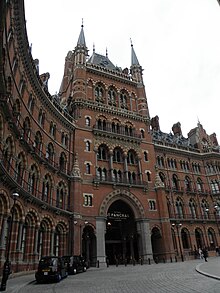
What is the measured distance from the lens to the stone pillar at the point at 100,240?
32.0 meters

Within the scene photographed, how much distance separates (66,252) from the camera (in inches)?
1171

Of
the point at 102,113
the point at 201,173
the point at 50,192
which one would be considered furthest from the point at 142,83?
the point at 50,192

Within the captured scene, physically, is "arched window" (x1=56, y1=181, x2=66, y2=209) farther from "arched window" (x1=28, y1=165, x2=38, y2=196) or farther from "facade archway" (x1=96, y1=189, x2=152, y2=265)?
"facade archway" (x1=96, y1=189, x2=152, y2=265)

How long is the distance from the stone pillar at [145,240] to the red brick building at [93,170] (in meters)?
0.14

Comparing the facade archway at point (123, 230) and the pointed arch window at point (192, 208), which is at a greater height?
the pointed arch window at point (192, 208)

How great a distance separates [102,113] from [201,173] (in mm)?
24803

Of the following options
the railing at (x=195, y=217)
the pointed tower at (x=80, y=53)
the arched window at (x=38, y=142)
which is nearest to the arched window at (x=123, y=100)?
the pointed tower at (x=80, y=53)

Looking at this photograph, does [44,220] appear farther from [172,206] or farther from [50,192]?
[172,206]

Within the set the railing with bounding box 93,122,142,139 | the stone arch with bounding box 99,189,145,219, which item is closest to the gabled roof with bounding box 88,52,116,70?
the railing with bounding box 93,122,142,139

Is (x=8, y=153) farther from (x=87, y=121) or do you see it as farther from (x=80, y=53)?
(x=80, y=53)

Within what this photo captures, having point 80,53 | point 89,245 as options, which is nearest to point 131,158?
point 89,245

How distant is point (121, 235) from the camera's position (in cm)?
4078

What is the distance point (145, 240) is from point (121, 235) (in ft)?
19.4

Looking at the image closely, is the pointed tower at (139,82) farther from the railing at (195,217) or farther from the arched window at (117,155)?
the railing at (195,217)
